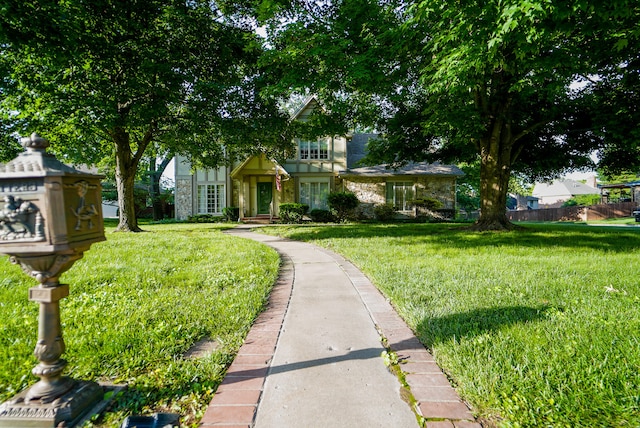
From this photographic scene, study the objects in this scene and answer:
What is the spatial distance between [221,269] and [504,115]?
9.99 m

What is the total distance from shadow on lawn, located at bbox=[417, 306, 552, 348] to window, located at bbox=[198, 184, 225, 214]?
1919 centimetres

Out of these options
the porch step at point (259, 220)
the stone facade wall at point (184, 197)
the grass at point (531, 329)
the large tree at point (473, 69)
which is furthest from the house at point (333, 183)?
the grass at point (531, 329)

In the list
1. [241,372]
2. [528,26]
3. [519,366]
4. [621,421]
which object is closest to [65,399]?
[241,372]

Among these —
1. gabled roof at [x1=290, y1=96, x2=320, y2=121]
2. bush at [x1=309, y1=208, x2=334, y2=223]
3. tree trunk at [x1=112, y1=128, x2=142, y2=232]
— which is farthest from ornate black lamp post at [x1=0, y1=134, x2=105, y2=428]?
gabled roof at [x1=290, y1=96, x2=320, y2=121]

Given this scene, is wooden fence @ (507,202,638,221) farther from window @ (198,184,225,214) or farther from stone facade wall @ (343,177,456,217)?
window @ (198,184,225,214)

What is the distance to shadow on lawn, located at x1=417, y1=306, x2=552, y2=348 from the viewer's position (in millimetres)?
2613

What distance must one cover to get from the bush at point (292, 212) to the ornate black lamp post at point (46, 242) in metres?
15.1

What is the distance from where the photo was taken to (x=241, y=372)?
2156mm

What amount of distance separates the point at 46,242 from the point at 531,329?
358 cm

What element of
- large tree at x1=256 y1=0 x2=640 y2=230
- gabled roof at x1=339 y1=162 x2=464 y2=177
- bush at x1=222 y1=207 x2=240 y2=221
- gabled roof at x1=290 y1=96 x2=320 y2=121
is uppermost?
gabled roof at x1=290 y1=96 x2=320 y2=121

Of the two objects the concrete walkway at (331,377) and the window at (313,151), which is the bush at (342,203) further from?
the concrete walkway at (331,377)

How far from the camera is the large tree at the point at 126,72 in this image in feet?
23.1

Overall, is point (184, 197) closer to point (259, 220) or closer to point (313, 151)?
point (259, 220)

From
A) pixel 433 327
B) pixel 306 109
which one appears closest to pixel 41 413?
pixel 433 327
